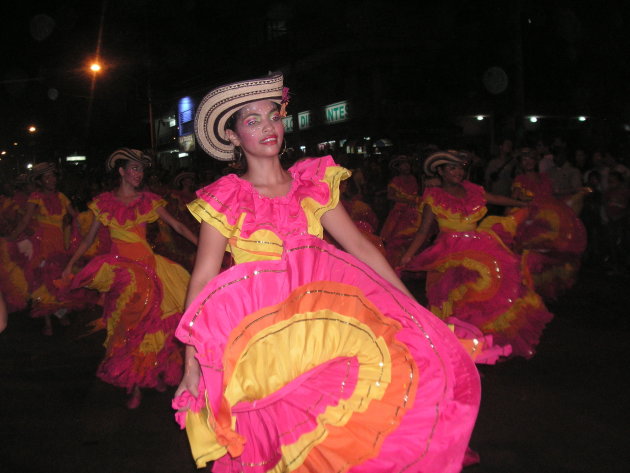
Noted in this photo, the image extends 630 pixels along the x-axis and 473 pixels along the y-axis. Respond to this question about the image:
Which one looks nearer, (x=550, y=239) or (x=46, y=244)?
(x=550, y=239)

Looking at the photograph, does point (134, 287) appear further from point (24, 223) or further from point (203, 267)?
point (24, 223)

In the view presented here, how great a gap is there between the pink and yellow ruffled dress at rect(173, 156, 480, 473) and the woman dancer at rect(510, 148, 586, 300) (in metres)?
5.71

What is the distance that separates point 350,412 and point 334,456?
17 centimetres

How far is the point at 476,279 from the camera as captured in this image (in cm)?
591

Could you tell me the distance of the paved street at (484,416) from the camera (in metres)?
4.20

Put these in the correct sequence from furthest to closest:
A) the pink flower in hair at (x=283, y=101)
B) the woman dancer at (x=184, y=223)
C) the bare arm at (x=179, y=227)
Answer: the woman dancer at (x=184, y=223)
the bare arm at (x=179, y=227)
the pink flower in hair at (x=283, y=101)

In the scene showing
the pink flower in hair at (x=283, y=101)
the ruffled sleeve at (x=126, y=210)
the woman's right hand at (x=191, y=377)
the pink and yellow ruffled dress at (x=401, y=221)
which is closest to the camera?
the woman's right hand at (x=191, y=377)

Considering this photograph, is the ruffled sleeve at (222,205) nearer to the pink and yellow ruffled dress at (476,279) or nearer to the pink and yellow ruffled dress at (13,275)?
the pink and yellow ruffled dress at (476,279)

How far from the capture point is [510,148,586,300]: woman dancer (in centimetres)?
811

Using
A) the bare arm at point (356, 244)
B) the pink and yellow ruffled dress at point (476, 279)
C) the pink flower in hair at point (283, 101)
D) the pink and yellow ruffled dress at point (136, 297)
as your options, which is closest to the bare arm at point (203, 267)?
the bare arm at point (356, 244)

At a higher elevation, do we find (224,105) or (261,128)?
(224,105)

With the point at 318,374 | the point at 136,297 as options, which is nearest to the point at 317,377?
the point at 318,374

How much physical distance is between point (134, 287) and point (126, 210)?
0.77 metres

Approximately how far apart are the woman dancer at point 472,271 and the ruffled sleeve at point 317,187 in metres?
2.65
